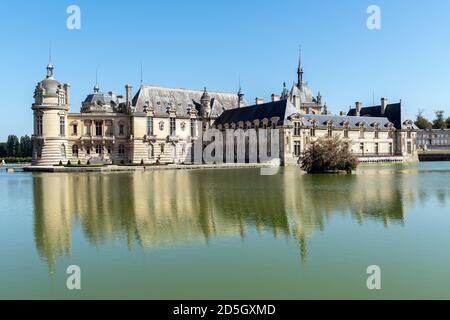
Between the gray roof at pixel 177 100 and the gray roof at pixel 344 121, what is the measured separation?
12017 mm

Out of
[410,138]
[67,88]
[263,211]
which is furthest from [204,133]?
[263,211]

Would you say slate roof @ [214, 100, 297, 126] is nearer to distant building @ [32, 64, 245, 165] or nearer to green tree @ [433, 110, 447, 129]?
distant building @ [32, 64, 245, 165]

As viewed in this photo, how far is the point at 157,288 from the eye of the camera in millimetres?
8219

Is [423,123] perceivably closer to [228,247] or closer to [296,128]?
[296,128]

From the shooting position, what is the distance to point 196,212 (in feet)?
53.2

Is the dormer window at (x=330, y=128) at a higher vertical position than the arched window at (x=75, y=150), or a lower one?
higher

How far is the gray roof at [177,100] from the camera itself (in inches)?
2359

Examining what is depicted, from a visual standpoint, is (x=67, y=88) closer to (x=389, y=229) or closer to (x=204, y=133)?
(x=204, y=133)

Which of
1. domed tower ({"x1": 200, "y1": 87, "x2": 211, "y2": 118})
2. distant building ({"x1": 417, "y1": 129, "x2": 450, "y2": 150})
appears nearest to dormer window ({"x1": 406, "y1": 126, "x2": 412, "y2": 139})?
domed tower ({"x1": 200, "y1": 87, "x2": 211, "y2": 118})

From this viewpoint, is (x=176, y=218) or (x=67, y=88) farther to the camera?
(x=67, y=88)

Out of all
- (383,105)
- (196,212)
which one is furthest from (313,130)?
(196,212)

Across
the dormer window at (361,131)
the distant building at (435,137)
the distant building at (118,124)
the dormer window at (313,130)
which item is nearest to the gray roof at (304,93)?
the dormer window at (361,131)

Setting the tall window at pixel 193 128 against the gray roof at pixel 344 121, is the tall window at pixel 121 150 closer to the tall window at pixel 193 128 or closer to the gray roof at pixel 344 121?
the tall window at pixel 193 128
